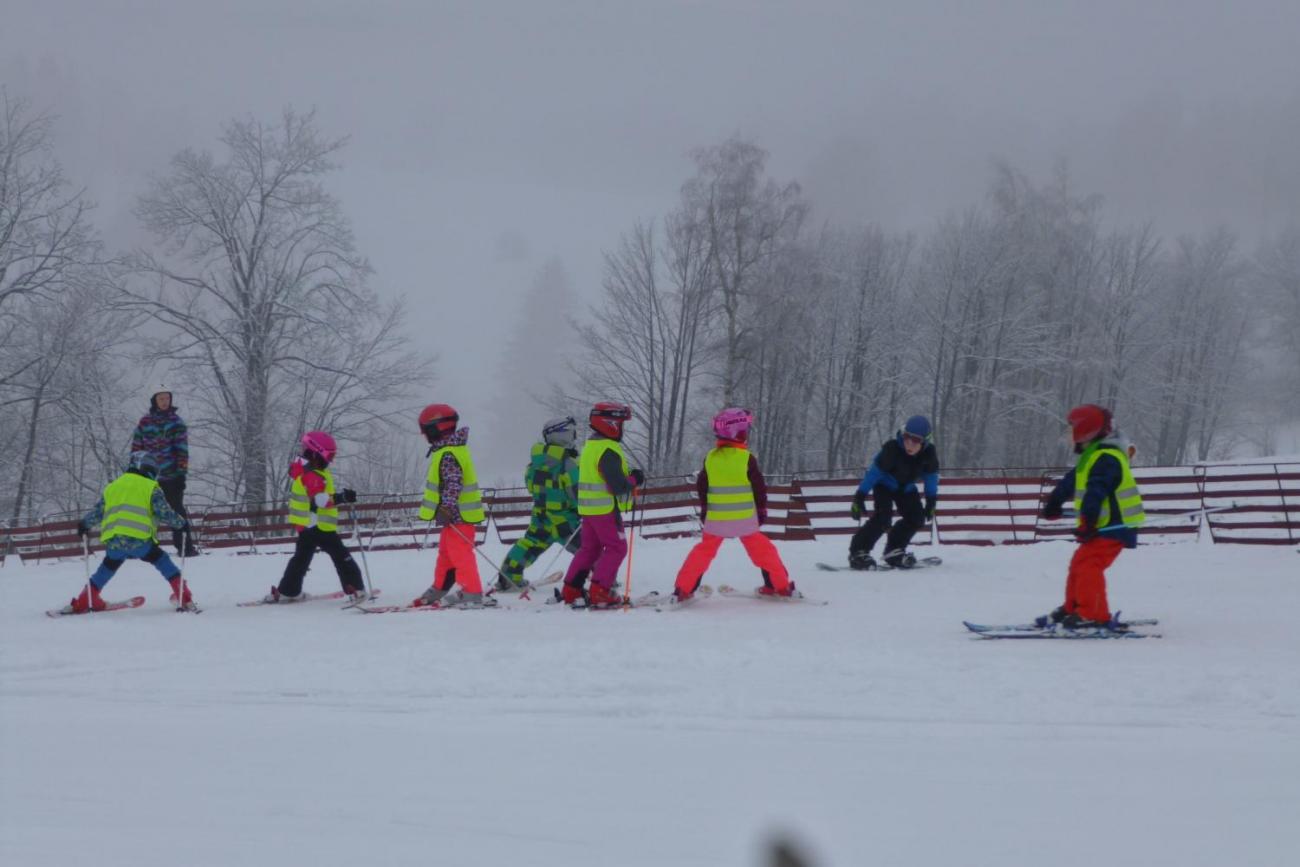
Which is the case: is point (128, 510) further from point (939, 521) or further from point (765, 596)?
point (939, 521)

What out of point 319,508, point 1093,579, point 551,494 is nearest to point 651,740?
point 1093,579

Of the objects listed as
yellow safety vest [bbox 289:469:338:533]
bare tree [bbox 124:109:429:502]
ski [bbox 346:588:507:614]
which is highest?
bare tree [bbox 124:109:429:502]

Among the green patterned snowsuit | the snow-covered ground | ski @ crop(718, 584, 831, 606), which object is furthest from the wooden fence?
the snow-covered ground

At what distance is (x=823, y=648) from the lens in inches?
293

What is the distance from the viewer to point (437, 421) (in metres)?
9.91

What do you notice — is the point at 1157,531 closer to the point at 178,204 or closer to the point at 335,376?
the point at 335,376

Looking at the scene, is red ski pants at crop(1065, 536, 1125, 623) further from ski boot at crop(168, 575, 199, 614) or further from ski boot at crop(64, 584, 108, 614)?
ski boot at crop(64, 584, 108, 614)

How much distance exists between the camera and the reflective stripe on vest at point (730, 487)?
9.55m

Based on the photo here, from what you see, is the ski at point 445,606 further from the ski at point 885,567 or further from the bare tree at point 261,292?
the bare tree at point 261,292

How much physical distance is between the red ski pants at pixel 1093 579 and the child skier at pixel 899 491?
3.52 meters

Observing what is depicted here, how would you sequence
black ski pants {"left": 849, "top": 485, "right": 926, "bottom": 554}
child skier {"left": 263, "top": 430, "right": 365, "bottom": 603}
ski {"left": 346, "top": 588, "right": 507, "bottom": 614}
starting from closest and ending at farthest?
ski {"left": 346, "top": 588, "right": 507, "bottom": 614} → child skier {"left": 263, "top": 430, "right": 365, "bottom": 603} → black ski pants {"left": 849, "top": 485, "right": 926, "bottom": 554}

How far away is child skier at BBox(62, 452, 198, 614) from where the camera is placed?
1032 cm

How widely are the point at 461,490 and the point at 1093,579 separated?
547 centimetres

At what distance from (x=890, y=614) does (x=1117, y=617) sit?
6.11 ft
